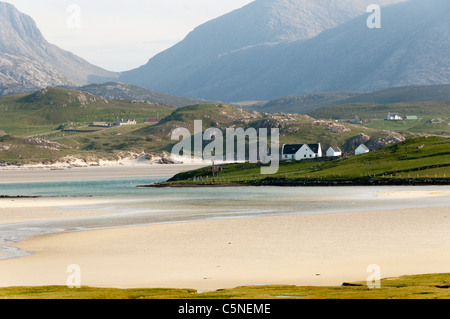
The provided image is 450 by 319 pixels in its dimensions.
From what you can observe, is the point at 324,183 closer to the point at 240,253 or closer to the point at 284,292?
the point at 240,253

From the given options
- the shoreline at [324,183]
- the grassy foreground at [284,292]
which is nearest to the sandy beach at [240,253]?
the grassy foreground at [284,292]

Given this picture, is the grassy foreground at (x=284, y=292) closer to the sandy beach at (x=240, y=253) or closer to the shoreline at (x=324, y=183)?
the sandy beach at (x=240, y=253)

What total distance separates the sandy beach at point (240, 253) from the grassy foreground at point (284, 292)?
3576mm

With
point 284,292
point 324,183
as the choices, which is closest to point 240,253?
point 284,292

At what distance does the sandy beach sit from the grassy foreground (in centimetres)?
358

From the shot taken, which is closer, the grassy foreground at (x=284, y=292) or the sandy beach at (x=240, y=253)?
the grassy foreground at (x=284, y=292)

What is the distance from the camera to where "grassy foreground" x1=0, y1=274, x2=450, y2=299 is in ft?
81.8

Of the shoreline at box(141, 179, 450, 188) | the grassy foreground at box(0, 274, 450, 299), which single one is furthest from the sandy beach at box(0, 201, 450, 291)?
the shoreline at box(141, 179, 450, 188)

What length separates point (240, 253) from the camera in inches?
1777

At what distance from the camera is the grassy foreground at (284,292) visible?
2494cm

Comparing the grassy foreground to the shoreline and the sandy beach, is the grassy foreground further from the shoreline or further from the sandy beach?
the shoreline

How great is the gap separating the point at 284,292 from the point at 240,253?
59.2 ft

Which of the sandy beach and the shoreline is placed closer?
the sandy beach
